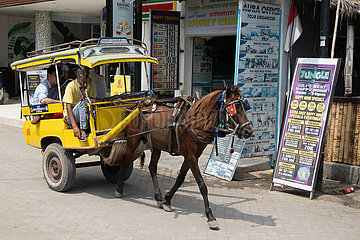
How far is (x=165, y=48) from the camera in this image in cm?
1138

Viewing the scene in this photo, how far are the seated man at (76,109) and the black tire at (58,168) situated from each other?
479mm

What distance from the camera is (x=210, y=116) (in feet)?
19.6

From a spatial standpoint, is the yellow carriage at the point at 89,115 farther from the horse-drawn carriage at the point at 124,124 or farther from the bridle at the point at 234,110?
the bridle at the point at 234,110

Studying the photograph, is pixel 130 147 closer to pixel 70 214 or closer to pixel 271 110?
pixel 70 214

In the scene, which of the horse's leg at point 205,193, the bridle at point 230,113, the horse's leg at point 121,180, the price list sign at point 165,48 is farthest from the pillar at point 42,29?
the bridle at point 230,113

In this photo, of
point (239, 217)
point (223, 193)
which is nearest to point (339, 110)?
point (223, 193)

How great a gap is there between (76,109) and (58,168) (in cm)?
103

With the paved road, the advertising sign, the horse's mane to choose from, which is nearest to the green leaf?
the advertising sign

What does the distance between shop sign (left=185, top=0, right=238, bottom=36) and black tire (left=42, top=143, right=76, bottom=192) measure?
5.03 m

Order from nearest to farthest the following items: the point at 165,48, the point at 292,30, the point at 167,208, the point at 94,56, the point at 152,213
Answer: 1. the point at 152,213
2. the point at 167,208
3. the point at 94,56
4. the point at 292,30
5. the point at 165,48

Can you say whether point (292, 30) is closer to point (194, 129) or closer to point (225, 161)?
point (225, 161)

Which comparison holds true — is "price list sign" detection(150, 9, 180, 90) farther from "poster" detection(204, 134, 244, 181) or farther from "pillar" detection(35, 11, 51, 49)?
"pillar" detection(35, 11, 51, 49)

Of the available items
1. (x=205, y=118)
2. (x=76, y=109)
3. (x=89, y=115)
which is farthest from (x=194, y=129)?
(x=76, y=109)

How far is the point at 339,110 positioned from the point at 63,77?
5.01 meters
